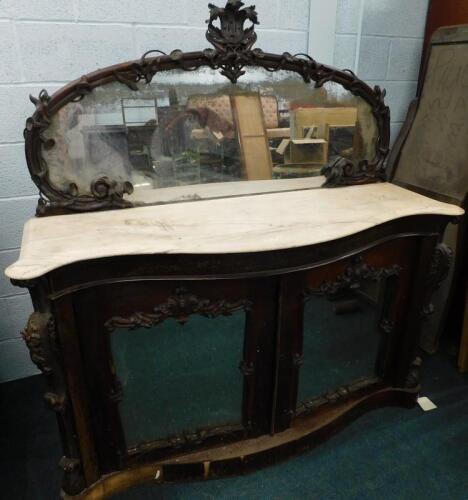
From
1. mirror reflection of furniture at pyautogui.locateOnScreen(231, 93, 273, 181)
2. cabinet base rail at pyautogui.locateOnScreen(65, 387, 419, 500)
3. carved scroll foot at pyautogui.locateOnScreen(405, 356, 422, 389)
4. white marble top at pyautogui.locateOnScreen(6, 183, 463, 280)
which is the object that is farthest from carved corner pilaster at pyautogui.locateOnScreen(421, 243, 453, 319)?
mirror reflection of furniture at pyautogui.locateOnScreen(231, 93, 273, 181)

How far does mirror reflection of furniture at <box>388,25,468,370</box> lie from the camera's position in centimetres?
144

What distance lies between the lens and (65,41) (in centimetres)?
118

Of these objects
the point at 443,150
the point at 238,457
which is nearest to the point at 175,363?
the point at 238,457

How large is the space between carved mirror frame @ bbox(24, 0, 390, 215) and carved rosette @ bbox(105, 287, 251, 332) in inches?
12.1

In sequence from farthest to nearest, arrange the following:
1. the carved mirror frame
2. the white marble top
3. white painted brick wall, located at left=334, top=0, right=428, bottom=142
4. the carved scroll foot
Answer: white painted brick wall, located at left=334, top=0, right=428, bottom=142
the carved scroll foot
the carved mirror frame
the white marble top

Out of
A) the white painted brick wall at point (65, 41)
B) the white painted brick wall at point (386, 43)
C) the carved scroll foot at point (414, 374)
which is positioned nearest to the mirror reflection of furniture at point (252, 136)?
the white painted brick wall at point (65, 41)

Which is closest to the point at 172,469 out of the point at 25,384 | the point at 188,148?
the point at 25,384

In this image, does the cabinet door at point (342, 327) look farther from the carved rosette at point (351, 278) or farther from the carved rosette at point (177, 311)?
the carved rosette at point (177, 311)

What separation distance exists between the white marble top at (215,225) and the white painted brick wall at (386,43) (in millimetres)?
602

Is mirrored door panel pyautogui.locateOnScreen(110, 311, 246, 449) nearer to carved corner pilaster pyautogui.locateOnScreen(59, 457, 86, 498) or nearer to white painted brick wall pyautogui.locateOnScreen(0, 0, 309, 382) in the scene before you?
carved corner pilaster pyautogui.locateOnScreen(59, 457, 86, 498)

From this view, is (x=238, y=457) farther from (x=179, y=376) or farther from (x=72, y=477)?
(x=72, y=477)

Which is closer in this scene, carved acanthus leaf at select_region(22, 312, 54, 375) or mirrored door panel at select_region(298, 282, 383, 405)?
carved acanthus leaf at select_region(22, 312, 54, 375)

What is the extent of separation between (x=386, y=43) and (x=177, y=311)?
1.29m

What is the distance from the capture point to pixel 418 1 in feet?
5.12
